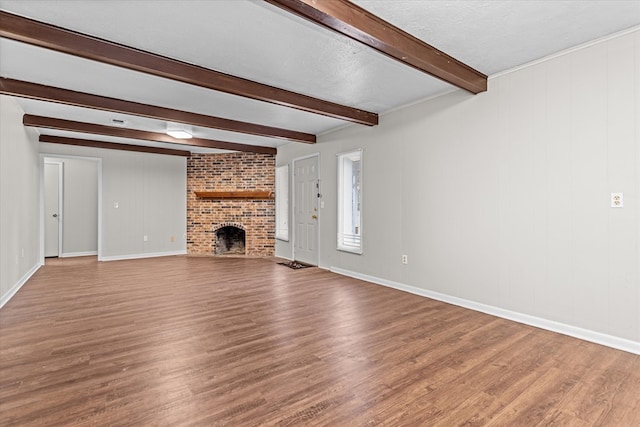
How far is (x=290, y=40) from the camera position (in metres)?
2.68

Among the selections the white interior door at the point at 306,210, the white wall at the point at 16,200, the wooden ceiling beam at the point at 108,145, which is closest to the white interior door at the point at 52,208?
the wooden ceiling beam at the point at 108,145

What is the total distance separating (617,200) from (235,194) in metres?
6.56

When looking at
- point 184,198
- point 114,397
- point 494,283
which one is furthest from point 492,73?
point 184,198

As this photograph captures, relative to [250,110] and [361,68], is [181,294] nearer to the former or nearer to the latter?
[250,110]

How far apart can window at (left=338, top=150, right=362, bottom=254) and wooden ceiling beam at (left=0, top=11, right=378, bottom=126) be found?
1.56 meters

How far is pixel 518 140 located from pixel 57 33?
4010mm

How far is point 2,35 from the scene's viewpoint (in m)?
2.33

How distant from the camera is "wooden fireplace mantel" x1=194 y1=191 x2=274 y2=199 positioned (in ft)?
24.5

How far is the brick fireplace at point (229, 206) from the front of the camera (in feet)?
24.8

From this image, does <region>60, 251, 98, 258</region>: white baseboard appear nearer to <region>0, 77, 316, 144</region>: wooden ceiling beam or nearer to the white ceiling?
<region>0, 77, 316, 144</region>: wooden ceiling beam

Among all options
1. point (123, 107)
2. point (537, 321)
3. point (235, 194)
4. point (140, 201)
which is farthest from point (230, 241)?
point (537, 321)

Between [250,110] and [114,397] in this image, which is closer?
[114,397]

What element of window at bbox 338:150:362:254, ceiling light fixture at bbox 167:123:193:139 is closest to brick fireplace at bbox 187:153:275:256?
ceiling light fixture at bbox 167:123:193:139

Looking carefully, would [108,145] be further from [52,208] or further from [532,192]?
[532,192]
